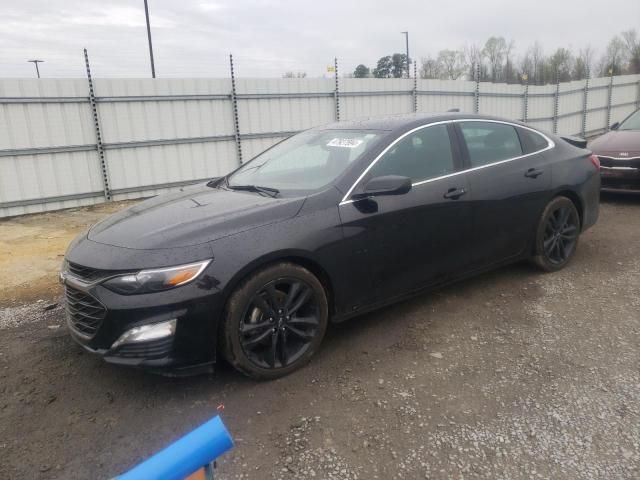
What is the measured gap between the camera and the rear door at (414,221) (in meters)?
3.46

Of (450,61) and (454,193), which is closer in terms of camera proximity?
(454,193)

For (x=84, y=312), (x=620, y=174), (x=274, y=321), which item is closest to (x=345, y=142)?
(x=274, y=321)

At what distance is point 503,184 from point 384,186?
1455 millimetres

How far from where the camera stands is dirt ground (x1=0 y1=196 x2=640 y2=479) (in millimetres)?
2438

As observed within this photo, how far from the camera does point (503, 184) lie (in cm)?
429

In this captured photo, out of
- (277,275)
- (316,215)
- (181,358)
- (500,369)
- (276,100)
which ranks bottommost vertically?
(500,369)

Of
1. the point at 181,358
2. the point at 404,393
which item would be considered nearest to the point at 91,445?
the point at 181,358

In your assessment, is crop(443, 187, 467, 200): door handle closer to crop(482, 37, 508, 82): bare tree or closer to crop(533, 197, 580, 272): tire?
crop(533, 197, 580, 272): tire

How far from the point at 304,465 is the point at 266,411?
0.50m

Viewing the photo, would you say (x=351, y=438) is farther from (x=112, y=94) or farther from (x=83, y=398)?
(x=112, y=94)

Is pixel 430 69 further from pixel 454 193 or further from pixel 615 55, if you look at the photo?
pixel 454 193

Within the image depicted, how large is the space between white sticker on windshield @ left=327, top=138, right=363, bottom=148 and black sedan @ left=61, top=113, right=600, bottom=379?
0.08 feet

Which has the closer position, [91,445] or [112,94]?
[91,445]

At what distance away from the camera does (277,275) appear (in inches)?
120
